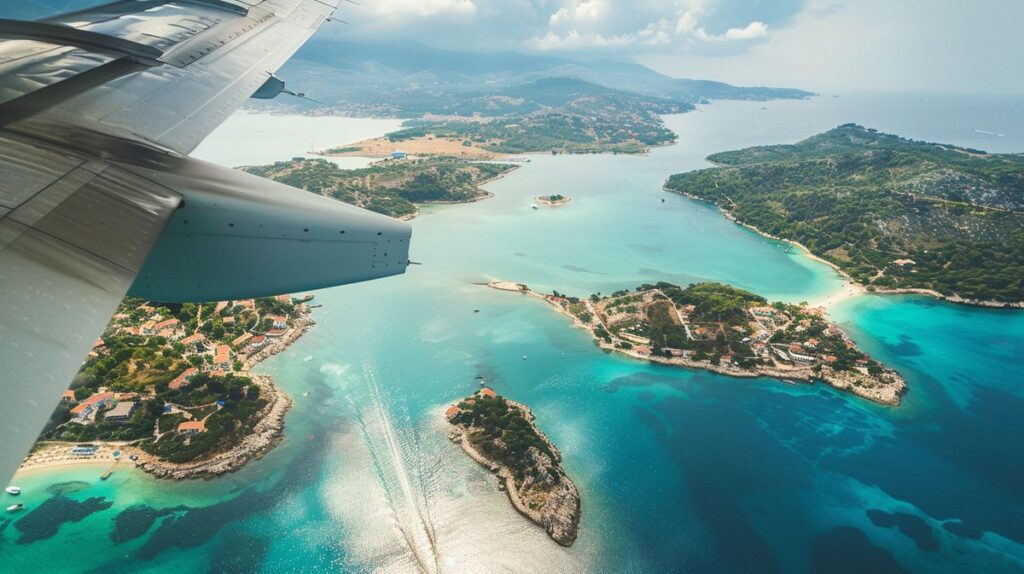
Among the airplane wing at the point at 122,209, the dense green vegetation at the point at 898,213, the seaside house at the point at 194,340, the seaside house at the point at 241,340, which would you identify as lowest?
the seaside house at the point at 241,340

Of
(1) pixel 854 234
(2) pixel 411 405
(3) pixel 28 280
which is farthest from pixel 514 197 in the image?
(3) pixel 28 280

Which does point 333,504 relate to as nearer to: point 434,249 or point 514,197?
point 434,249

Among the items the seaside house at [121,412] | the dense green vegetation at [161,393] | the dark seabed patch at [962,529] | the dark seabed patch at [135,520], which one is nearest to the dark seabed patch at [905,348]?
the dark seabed patch at [962,529]

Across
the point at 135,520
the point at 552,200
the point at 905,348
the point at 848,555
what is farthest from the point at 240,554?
the point at 552,200

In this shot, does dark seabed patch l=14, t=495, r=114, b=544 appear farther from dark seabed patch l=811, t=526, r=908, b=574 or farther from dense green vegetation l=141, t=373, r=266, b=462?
dark seabed patch l=811, t=526, r=908, b=574

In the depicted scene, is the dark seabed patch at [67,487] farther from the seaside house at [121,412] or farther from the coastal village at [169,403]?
the seaside house at [121,412]
